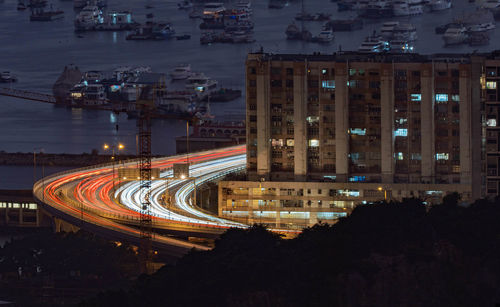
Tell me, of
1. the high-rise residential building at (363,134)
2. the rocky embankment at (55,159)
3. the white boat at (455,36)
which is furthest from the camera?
the white boat at (455,36)

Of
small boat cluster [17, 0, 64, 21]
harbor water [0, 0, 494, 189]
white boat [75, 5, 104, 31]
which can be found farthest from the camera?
small boat cluster [17, 0, 64, 21]

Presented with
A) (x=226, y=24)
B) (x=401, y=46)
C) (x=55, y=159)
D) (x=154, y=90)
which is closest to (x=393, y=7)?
(x=226, y=24)

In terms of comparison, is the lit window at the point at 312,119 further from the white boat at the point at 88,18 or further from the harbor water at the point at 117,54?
the white boat at the point at 88,18

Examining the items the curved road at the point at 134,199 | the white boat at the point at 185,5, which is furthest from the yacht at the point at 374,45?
the curved road at the point at 134,199

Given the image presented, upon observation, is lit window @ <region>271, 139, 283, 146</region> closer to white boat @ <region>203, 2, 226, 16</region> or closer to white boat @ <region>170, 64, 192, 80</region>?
white boat @ <region>170, 64, 192, 80</region>

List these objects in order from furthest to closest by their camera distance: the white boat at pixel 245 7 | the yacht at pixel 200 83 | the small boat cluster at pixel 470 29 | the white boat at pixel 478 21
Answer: the white boat at pixel 245 7
the white boat at pixel 478 21
the small boat cluster at pixel 470 29
the yacht at pixel 200 83

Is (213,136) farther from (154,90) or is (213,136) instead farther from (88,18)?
(88,18)

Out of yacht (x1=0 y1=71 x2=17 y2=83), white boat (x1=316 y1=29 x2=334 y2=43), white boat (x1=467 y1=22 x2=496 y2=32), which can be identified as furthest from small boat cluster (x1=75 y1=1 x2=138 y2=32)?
white boat (x1=467 y1=22 x2=496 y2=32)
